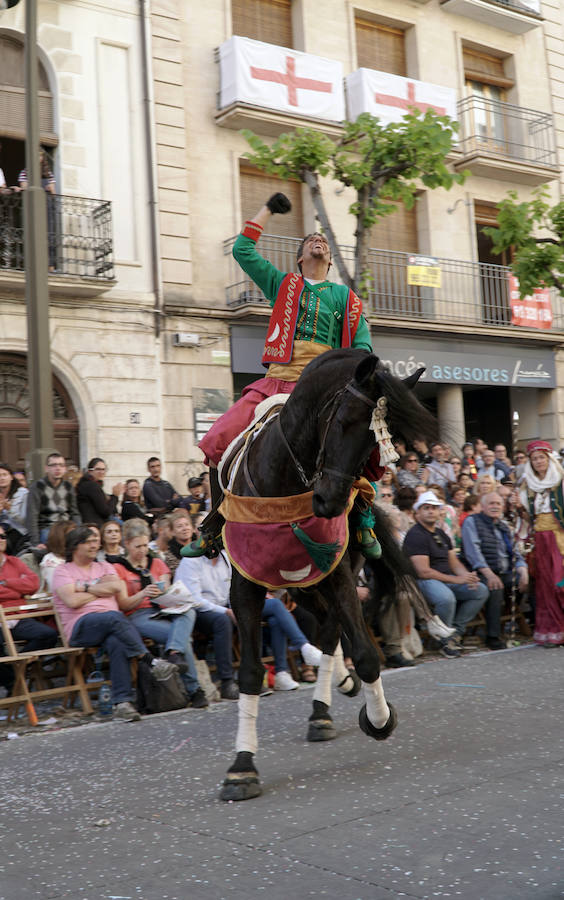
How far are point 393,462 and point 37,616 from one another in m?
4.27

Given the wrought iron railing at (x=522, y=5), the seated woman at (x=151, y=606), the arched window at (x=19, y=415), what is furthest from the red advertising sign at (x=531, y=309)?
the seated woman at (x=151, y=606)

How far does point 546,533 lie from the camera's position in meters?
10.2

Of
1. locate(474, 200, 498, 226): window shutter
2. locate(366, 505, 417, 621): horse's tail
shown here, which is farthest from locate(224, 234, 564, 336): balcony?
locate(366, 505, 417, 621): horse's tail

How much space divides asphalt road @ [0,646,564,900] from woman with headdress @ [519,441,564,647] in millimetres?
3384

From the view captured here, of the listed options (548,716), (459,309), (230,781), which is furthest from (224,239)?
(230,781)

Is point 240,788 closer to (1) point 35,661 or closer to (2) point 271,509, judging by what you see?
(2) point 271,509

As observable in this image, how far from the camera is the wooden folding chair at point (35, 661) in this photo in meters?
7.05

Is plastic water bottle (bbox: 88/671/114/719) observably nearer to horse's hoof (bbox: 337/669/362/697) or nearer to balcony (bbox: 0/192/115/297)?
horse's hoof (bbox: 337/669/362/697)

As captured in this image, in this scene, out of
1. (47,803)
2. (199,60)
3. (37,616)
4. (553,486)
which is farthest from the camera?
(199,60)

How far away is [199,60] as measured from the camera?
1670 cm

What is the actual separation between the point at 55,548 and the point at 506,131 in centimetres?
1662

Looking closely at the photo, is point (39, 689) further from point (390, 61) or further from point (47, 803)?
point (390, 61)

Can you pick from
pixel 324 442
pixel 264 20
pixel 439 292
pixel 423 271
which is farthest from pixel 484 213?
pixel 324 442

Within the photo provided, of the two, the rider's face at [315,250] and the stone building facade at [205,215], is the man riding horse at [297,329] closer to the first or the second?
the rider's face at [315,250]
